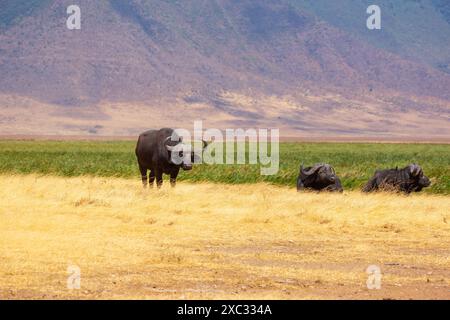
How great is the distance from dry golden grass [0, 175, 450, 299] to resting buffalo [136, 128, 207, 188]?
1.08 m

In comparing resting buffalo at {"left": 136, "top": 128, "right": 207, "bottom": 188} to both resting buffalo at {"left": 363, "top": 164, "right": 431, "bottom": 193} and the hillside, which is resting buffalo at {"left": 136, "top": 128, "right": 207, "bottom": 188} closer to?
resting buffalo at {"left": 363, "top": 164, "right": 431, "bottom": 193}

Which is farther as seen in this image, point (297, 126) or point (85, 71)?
point (85, 71)

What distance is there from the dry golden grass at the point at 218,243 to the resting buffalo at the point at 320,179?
0.66m

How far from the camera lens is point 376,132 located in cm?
16912

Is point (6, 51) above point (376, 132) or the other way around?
above

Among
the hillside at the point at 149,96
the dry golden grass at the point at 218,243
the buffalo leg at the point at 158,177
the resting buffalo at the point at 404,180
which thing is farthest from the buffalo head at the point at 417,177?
the hillside at the point at 149,96

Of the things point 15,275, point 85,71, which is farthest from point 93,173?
point 85,71

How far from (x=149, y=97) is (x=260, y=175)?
143088 millimetres

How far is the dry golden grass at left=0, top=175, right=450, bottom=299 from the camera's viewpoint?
12.1 meters

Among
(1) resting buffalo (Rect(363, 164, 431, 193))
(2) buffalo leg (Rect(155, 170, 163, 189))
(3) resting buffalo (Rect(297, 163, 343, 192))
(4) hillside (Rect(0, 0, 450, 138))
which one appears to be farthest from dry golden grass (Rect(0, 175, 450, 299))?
(4) hillside (Rect(0, 0, 450, 138))

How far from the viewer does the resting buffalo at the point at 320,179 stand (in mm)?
25625
